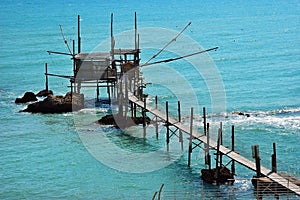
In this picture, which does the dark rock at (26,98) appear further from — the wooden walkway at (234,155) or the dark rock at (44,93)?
the wooden walkway at (234,155)

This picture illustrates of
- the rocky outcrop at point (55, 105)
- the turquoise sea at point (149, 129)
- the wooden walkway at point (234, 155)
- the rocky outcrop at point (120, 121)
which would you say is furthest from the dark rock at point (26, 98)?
the wooden walkway at point (234, 155)

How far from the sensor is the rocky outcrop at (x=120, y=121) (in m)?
46.5

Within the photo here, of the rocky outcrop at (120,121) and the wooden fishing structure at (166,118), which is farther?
the rocky outcrop at (120,121)

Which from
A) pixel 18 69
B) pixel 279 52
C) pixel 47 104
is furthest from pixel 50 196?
pixel 279 52

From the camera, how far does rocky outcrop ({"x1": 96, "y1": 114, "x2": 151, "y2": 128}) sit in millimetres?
46469

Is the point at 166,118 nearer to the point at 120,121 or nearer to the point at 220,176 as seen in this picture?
the point at 120,121

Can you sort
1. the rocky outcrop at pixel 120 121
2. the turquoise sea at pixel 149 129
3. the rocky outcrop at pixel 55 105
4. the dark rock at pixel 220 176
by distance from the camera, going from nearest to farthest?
the dark rock at pixel 220 176
the turquoise sea at pixel 149 129
the rocky outcrop at pixel 120 121
the rocky outcrop at pixel 55 105

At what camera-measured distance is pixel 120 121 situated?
4681 cm

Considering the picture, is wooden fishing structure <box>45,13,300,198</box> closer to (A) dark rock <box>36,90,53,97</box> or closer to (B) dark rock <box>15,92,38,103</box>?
(A) dark rock <box>36,90,53,97</box>

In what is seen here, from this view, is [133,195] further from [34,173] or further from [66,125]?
[66,125]

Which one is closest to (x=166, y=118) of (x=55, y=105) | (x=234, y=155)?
(x=234, y=155)

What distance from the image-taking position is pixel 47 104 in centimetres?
5128

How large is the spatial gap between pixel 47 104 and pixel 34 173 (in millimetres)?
13808

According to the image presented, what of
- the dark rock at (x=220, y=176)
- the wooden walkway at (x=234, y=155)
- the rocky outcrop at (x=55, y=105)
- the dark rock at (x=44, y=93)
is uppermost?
the dark rock at (x=44, y=93)
